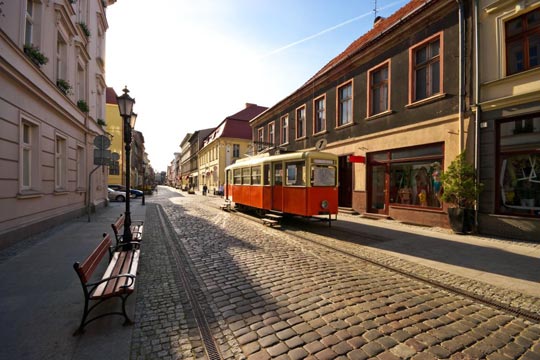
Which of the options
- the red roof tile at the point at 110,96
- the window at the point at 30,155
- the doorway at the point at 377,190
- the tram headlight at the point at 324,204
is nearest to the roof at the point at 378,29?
the doorway at the point at 377,190

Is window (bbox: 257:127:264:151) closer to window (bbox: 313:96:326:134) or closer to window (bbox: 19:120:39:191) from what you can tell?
window (bbox: 313:96:326:134)

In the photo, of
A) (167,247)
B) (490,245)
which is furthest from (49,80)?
(490,245)

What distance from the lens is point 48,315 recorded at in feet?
11.2

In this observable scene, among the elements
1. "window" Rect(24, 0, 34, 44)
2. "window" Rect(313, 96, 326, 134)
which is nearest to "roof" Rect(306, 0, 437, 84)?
"window" Rect(313, 96, 326, 134)

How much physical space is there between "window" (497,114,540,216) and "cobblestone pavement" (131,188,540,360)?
20.0 ft

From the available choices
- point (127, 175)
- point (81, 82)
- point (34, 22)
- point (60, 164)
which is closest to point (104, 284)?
point (127, 175)

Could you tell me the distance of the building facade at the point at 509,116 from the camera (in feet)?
26.2

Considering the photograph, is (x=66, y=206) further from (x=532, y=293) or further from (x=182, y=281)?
(x=532, y=293)

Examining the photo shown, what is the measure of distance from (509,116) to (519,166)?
156 centimetres

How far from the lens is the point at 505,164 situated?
8.58 meters

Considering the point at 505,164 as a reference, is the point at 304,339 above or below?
below

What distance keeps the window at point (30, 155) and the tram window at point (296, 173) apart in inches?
323

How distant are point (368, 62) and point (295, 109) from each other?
267 inches

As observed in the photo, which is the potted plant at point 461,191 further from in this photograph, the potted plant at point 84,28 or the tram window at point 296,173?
the potted plant at point 84,28
